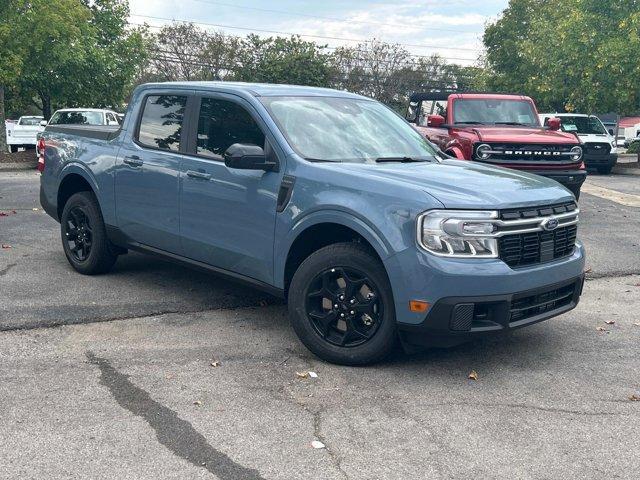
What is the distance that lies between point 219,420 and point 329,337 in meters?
1.13

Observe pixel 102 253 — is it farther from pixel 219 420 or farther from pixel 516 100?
pixel 516 100

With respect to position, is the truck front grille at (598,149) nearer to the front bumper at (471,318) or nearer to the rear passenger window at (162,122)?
the rear passenger window at (162,122)

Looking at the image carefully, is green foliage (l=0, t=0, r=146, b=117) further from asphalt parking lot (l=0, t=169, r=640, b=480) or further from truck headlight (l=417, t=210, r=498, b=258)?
truck headlight (l=417, t=210, r=498, b=258)

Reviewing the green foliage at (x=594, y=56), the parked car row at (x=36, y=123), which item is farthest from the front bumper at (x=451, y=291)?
the green foliage at (x=594, y=56)

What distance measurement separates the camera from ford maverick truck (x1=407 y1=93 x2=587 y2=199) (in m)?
11.4

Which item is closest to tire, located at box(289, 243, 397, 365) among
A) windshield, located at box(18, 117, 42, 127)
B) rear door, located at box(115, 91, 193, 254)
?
rear door, located at box(115, 91, 193, 254)

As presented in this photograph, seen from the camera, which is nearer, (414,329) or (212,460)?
(212,460)

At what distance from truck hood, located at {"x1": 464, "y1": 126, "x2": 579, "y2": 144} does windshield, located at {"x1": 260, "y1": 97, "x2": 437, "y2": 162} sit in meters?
5.43

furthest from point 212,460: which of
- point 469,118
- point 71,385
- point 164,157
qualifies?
point 469,118

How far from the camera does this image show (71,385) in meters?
4.58

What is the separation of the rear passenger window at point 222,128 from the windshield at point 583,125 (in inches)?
751

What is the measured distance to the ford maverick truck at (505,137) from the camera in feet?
37.4

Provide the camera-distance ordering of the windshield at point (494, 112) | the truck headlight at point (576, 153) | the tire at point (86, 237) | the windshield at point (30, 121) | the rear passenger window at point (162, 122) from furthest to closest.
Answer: the windshield at point (30, 121) → the windshield at point (494, 112) → the truck headlight at point (576, 153) → the tire at point (86, 237) → the rear passenger window at point (162, 122)

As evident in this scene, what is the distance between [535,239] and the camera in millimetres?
4879
